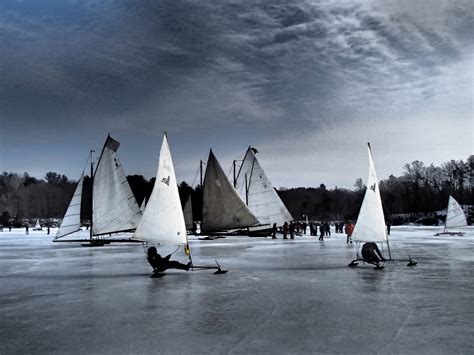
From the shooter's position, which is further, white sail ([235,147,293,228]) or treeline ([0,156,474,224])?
treeline ([0,156,474,224])

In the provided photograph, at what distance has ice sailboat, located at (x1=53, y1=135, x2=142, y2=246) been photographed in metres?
37.2

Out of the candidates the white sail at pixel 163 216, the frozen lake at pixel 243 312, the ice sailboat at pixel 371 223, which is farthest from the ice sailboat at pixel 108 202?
the ice sailboat at pixel 371 223

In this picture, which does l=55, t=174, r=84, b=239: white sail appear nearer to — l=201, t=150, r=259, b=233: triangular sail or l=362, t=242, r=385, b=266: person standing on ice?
l=201, t=150, r=259, b=233: triangular sail

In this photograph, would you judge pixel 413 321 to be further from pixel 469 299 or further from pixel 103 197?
pixel 103 197

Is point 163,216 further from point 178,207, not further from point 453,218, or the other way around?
point 453,218

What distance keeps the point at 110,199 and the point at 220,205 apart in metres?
9.80

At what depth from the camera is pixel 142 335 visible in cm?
771

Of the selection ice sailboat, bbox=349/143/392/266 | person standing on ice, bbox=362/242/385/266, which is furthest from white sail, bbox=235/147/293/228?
person standing on ice, bbox=362/242/385/266

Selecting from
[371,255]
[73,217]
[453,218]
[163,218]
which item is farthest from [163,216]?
[453,218]

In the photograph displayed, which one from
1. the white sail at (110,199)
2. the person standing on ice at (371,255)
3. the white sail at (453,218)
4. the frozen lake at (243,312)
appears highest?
the white sail at (110,199)

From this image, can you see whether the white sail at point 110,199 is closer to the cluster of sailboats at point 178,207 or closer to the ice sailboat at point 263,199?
the cluster of sailboats at point 178,207

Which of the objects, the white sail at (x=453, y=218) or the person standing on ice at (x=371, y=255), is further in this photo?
the white sail at (x=453, y=218)

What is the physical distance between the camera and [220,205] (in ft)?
133

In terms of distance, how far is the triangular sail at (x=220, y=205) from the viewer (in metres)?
39.8
